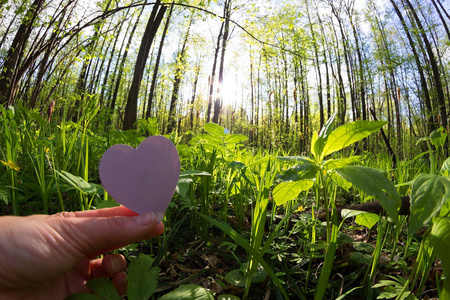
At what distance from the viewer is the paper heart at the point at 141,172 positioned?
61cm

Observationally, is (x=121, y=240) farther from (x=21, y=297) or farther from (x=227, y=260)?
(x=227, y=260)

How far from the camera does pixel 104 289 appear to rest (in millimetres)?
552

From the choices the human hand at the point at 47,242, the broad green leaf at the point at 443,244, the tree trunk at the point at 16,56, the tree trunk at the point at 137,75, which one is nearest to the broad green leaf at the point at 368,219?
the broad green leaf at the point at 443,244

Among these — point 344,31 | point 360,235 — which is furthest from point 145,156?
point 344,31

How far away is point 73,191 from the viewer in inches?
43.1

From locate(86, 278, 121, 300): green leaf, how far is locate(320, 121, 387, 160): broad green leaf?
0.64m

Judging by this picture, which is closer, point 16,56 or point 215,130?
point 215,130

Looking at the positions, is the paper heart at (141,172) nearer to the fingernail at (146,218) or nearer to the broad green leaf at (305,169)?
the fingernail at (146,218)

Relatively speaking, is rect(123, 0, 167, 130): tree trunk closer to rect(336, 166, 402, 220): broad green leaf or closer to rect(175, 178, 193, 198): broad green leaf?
rect(175, 178, 193, 198): broad green leaf

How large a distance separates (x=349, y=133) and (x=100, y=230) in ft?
2.16

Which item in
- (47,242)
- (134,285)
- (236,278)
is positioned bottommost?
(236,278)

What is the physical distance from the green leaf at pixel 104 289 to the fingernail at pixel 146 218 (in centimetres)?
15

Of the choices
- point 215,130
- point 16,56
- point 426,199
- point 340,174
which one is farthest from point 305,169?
point 16,56

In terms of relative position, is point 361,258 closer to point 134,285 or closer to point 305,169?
point 305,169
